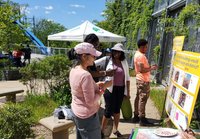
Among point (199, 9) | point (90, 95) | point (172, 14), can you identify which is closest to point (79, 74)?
point (90, 95)

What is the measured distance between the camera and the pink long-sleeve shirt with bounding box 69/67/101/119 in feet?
11.7

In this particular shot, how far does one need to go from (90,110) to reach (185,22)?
6.58m

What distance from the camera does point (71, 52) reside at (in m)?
3.91

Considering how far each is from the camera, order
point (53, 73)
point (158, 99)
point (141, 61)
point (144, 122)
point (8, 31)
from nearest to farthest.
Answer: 1. point (141, 61)
2. point (144, 122)
3. point (53, 73)
4. point (158, 99)
5. point (8, 31)

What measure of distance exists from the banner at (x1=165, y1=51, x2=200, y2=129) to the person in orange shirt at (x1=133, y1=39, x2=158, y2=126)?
0.91m

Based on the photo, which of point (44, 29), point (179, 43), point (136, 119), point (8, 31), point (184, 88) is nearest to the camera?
point (184, 88)

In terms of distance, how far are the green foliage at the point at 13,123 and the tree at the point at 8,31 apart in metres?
10.1

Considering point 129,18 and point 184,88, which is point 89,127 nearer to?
point 184,88

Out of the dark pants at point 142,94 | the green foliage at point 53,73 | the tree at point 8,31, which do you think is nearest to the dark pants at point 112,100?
the dark pants at point 142,94

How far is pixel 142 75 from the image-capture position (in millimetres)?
6492

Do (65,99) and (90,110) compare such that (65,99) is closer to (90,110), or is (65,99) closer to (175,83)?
(175,83)

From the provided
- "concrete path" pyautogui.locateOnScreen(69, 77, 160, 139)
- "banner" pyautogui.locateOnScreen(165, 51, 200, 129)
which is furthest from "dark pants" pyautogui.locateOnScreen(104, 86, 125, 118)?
"banner" pyautogui.locateOnScreen(165, 51, 200, 129)

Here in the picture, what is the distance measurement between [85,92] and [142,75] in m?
3.10

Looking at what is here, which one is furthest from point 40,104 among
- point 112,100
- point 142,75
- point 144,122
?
point 112,100
